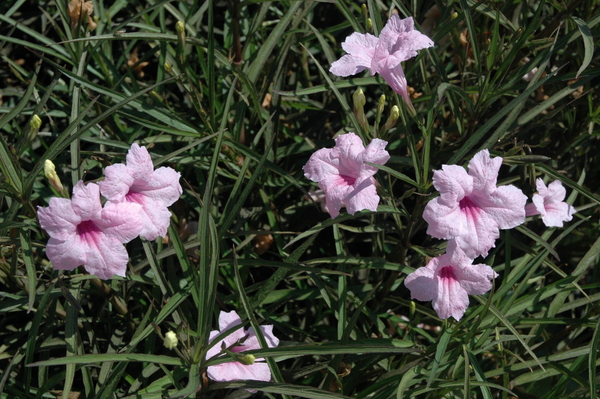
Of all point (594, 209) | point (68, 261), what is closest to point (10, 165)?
point (68, 261)

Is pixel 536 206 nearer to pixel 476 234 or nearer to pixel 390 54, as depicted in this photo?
pixel 476 234

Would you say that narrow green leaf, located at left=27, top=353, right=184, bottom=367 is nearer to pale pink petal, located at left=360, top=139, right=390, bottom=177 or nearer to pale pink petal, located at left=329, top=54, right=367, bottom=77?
pale pink petal, located at left=360, top=139, right=390, bottom=177

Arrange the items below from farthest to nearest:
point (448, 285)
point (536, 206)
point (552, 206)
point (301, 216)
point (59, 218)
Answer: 1. point (301, 216)
2. point (552, 206)
3. point (536, 206)
4. point (448, 285)
5. point (59, 218)

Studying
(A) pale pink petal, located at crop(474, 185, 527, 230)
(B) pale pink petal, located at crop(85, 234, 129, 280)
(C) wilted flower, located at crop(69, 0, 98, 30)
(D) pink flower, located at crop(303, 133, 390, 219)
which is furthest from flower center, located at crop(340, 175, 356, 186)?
Answer: (C) wilted flower, located at crop(69, 0, 98, 30)

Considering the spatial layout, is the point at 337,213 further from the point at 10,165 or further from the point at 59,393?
the point at 59,393

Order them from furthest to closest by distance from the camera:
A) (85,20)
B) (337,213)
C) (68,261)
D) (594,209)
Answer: (594,209), (85,20), (337,213), (68,261)

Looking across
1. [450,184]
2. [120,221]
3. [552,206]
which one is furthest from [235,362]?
[552,206]

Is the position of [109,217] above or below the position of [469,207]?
above
